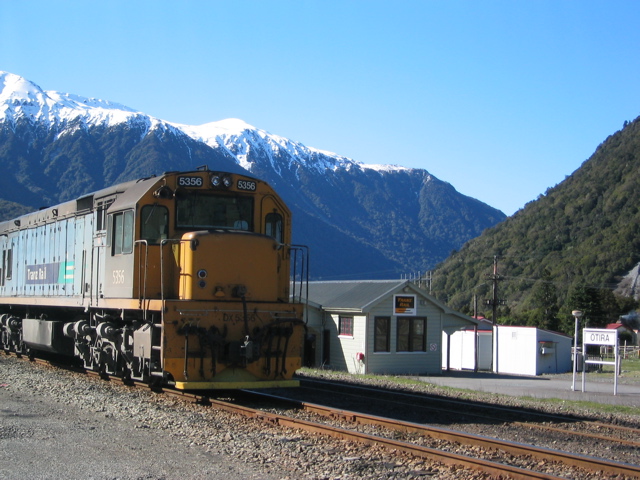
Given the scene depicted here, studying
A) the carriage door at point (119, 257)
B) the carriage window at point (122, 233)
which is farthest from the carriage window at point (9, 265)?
the carriage window at point (122, 233)

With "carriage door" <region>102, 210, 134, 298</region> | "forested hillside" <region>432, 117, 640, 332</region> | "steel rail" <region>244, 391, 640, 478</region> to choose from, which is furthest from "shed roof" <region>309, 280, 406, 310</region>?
"forested hillside" <region>432, 117, 640, 332</region>

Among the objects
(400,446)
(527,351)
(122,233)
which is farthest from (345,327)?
(400,446)

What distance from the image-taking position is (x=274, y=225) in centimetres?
1289

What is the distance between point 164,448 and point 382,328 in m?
22.1

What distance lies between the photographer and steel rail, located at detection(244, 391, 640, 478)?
7.34m

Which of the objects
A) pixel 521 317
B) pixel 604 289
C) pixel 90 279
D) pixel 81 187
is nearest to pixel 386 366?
pixel 90 279

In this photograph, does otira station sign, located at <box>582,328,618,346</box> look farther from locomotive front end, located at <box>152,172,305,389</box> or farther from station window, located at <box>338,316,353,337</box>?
station window, located at <box>338,316,353,337</box>

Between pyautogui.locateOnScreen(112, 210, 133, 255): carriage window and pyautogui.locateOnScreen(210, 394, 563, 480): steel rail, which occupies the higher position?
pyautogui.locateOnScreen(112, 210, 133, 255): carriage window

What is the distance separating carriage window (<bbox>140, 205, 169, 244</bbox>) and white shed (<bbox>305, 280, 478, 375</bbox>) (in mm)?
18062

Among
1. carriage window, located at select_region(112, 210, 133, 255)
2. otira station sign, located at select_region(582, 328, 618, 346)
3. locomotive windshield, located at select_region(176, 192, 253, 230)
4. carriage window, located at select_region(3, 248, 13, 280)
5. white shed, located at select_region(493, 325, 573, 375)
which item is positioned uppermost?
locomotive windshield, located at select_region(176, 192, 253, 230)

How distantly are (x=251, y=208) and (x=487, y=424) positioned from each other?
529 cm

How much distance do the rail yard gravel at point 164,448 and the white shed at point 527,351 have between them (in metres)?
31.4

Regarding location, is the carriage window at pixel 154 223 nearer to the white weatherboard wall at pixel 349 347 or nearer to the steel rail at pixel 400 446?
the steel rail at pixel 400 446

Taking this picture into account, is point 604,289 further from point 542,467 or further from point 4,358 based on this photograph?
point 542,467
